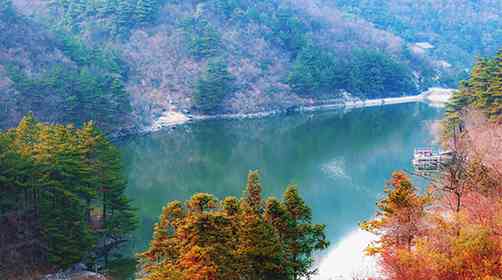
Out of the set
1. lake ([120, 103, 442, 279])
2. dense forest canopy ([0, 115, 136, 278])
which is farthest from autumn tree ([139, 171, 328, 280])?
lake ([120, 103, 442, 279])

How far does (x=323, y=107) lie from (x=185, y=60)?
23377mm

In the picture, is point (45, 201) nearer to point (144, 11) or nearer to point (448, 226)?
point (448, 226)

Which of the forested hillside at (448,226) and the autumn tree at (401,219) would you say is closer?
the forested hillside at (448,226)

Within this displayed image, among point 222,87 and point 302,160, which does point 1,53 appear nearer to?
point 222,87

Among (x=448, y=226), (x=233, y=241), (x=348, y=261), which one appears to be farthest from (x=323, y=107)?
(x=448, y=226)

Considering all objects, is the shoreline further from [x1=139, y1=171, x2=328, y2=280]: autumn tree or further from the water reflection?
[x1=139, y1=171, x2=328, y2=280]: autumn tree

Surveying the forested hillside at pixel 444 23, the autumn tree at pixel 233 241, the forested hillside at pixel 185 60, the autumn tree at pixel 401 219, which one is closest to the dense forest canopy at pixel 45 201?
the autumn tree at pixel 233 241

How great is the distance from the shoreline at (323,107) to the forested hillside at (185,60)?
1192mm

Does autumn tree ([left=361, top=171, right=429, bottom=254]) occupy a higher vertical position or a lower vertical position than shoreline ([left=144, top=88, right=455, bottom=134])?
lower

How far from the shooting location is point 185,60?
8481 centimetres

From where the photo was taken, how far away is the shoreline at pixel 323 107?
7088cm

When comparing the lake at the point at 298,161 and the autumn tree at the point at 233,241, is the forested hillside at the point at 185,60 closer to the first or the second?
the lake at the point at 298,161

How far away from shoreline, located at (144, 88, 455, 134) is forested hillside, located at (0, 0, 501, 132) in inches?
46.9

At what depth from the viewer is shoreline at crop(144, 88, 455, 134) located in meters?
70.9
